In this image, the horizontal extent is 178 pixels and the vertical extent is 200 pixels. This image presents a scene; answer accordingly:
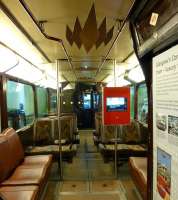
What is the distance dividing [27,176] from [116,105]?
205 centimetres

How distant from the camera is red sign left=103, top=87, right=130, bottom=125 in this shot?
4648 mm

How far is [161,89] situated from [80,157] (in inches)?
203

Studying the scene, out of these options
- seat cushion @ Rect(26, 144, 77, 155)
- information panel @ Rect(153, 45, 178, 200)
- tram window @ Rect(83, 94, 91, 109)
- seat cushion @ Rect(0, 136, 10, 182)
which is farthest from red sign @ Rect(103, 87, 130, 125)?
tram window @ Rect(83, 94, 91, 109)

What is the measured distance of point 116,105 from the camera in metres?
4.68

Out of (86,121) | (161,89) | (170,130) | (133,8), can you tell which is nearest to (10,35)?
(133,8)

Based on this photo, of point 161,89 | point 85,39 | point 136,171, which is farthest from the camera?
point 85,39

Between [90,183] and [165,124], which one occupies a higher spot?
[165,124]

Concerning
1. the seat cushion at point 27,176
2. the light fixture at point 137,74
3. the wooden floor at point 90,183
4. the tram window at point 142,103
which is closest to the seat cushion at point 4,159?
the seat cushion at point 27,176

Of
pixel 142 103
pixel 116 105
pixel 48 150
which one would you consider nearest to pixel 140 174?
pixel 116 105

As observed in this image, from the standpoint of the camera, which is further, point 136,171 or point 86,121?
point 86,121

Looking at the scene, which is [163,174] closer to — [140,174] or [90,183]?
[140,174]

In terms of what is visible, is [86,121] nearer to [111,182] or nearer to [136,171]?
[111,182]

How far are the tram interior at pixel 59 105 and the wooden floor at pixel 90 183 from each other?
0.7 inches

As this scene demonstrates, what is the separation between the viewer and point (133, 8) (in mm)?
2309
